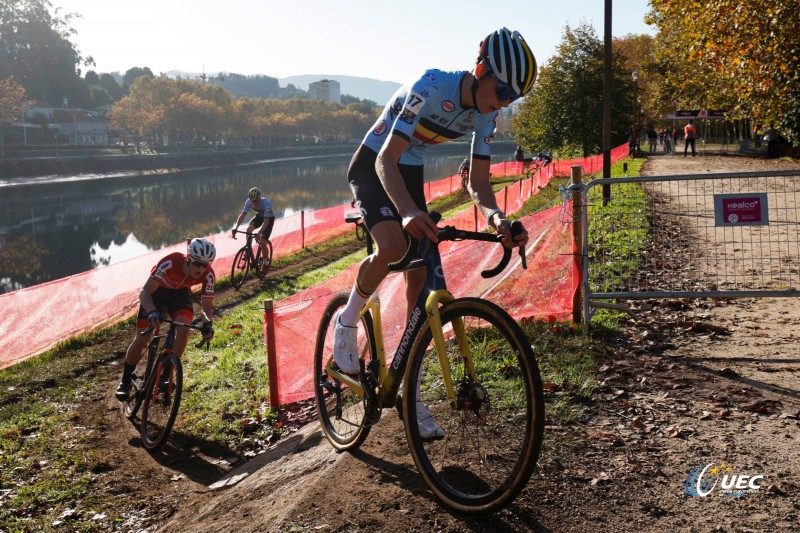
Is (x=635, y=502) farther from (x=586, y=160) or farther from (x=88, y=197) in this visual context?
(x=88, y=197)

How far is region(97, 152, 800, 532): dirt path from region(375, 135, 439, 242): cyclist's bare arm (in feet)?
4.93

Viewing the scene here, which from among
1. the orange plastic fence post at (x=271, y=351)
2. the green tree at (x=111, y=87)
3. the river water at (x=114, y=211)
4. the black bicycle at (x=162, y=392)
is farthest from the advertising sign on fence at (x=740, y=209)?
the green tree at (x=111, y=87)

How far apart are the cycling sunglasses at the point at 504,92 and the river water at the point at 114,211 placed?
106 ft

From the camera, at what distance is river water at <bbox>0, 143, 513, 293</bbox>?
1543 inches

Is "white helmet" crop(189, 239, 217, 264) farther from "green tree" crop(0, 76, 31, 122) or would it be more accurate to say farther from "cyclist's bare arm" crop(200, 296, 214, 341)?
"green tree" crop(0, 76, 31, 122)

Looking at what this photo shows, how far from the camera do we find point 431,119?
14.3 ft

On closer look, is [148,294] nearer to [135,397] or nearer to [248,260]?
[135,397]

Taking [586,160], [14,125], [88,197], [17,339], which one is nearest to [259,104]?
[14,125]

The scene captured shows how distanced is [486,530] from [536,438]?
60 cm

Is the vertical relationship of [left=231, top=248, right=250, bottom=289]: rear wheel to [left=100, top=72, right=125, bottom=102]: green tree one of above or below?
below

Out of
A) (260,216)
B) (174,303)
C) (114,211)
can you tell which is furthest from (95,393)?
(114,211)

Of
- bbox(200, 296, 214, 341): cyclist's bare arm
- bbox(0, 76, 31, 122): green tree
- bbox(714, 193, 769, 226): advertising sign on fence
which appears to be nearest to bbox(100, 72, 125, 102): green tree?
bbox(0, 76, 31, 122): green tree

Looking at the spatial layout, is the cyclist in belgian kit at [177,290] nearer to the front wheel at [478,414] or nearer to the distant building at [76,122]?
the front wheel at [478,414]

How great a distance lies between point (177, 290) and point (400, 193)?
4796mm
